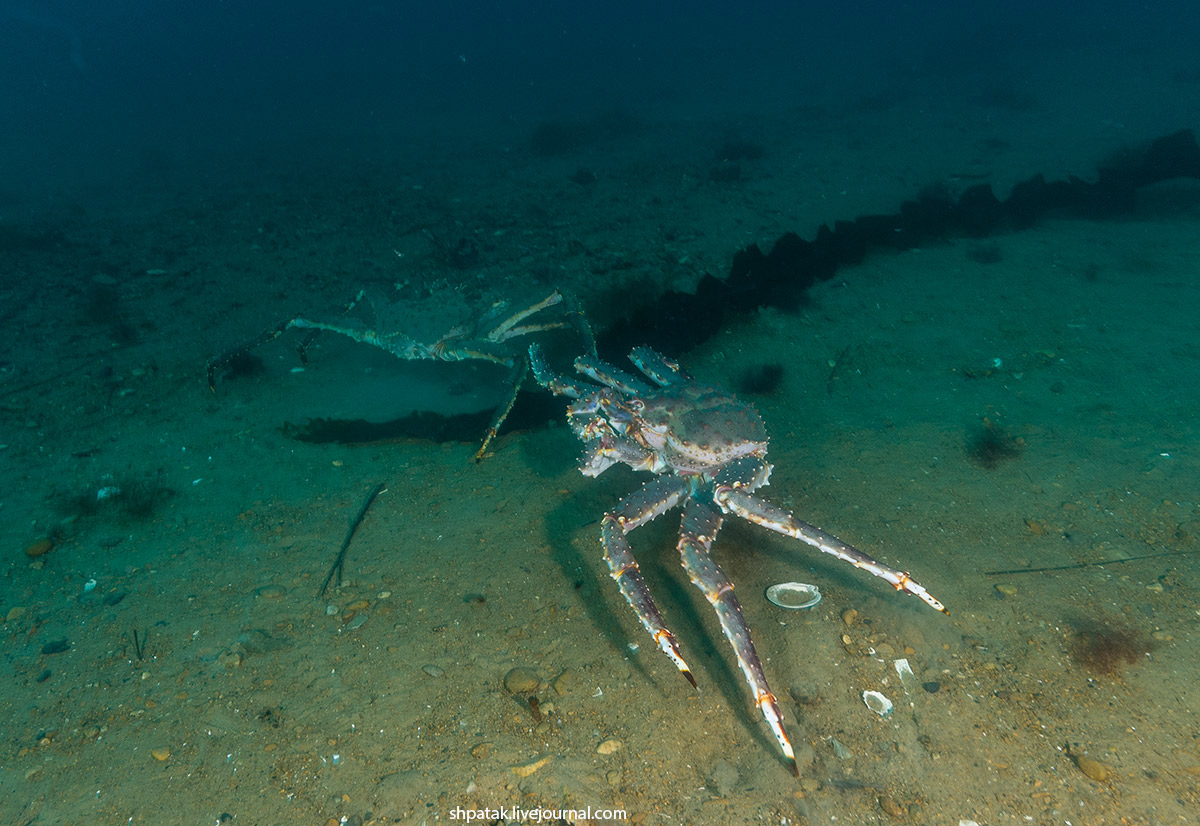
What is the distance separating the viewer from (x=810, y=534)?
3805mm

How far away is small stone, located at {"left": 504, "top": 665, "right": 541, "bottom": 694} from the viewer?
377 centimetres

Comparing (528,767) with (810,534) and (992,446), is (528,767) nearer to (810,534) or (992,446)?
(810,534)

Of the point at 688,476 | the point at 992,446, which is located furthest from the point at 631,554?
the point at 992,446

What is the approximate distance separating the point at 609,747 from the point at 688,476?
2.04 metres

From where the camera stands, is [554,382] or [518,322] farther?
[518,322]

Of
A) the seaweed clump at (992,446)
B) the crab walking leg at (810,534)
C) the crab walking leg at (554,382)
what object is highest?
the crab walking leg at (810,534)

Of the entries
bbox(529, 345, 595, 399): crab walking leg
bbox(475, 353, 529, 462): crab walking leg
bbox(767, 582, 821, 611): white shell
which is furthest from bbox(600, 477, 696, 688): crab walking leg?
bbox(475, 353, 529, 462): crab walking leg

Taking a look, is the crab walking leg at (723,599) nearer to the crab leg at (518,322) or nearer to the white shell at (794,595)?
the white shell at (794,595)

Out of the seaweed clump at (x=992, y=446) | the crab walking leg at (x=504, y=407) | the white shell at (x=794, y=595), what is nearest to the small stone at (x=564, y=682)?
the white shell at (x=794, y=595)

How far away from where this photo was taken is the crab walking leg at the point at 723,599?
314 cm

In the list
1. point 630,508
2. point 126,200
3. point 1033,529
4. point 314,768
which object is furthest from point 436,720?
point 126,200

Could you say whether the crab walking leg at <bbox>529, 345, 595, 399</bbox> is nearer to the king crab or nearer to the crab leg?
the king crab

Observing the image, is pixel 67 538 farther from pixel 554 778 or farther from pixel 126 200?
pixel 126 200

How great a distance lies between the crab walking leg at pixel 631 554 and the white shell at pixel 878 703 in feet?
3.51
